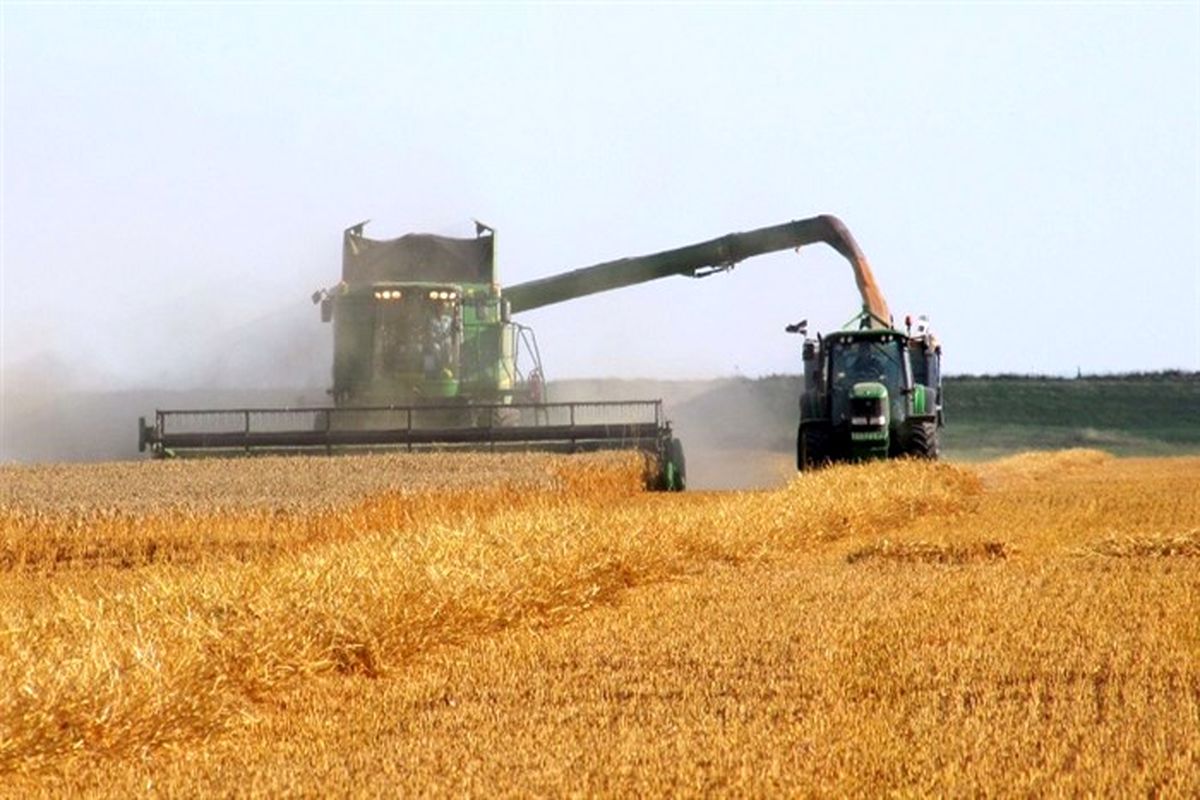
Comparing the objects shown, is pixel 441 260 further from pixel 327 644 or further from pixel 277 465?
pixel 327 644

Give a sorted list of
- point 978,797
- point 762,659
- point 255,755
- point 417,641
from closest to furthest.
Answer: point 978,797 < point 255,755 < point 762,659 < point 417,641

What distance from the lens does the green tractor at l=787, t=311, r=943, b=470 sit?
86.6 feet

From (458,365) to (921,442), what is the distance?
702 centimetres

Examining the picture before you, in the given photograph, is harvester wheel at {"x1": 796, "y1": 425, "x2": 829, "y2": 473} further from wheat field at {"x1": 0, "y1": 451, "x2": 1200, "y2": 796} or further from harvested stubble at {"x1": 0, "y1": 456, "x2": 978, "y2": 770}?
wheat field at {"x1": 0, "y1": 451, "x2": 1200, "y2": 796}

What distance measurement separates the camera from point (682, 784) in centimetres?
687

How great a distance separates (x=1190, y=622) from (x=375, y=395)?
66.6 ft

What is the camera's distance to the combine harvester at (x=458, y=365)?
2802 cm

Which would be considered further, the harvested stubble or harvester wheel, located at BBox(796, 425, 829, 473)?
harvester wheel, located at BBox(796, 425, 829, 473)

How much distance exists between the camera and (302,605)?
33.6ft

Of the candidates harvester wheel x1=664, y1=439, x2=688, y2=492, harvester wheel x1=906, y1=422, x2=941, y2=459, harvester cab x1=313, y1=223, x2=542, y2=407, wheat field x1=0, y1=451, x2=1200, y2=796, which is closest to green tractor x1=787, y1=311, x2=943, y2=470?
harvester wheel x1=906, y1=422, x2=941, y2=459

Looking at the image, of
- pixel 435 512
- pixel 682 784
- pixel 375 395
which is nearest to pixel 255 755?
pixel 682 784

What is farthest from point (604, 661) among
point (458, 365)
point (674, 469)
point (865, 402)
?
point (458, 365)

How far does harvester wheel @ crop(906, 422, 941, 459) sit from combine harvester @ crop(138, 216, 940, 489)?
0.23m

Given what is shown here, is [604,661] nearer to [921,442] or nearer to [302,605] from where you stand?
[302,605]
